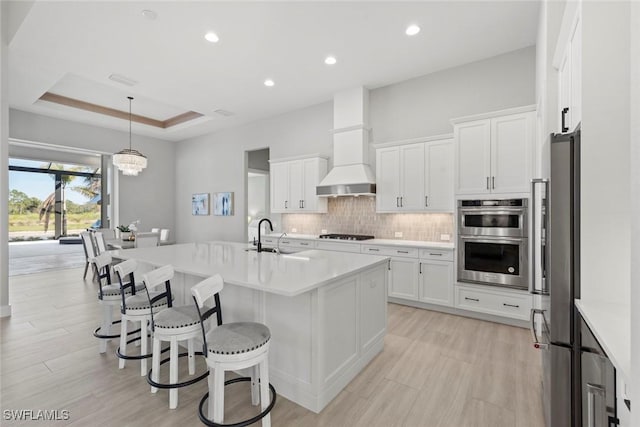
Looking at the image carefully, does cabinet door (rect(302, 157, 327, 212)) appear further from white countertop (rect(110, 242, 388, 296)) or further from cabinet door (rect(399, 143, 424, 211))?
white countertop (rect(110, 242, 388, 296))

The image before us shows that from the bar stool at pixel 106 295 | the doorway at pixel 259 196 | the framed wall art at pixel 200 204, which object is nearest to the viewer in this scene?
the bar stool at pixel 106 295

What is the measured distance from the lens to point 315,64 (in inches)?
167

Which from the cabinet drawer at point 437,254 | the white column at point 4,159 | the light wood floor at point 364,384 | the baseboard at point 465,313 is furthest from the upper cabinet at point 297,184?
the white column at point 4,159

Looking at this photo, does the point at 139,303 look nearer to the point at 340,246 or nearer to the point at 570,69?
the point at 340,246

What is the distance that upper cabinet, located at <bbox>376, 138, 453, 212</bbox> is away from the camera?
415 cm

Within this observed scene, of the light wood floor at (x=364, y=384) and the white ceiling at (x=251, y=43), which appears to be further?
the white ceiling at (x=251, y=43)

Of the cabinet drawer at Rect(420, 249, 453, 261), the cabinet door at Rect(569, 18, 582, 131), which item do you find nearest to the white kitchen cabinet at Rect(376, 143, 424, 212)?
the cabinet drawer at Rect(420, 249, 453, 261)

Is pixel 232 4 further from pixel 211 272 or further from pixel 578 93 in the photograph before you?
pixel 578 93

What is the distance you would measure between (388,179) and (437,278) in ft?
5.42

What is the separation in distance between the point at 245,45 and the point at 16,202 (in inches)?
440

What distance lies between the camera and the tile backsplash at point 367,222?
14.9ft

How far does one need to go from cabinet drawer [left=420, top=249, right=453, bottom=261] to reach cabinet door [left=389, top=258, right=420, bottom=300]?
152mm

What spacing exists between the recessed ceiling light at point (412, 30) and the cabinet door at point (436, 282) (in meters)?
2.89

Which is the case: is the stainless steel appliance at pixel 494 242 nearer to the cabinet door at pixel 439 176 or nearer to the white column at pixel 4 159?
the cabinet door at pixel 439 176
